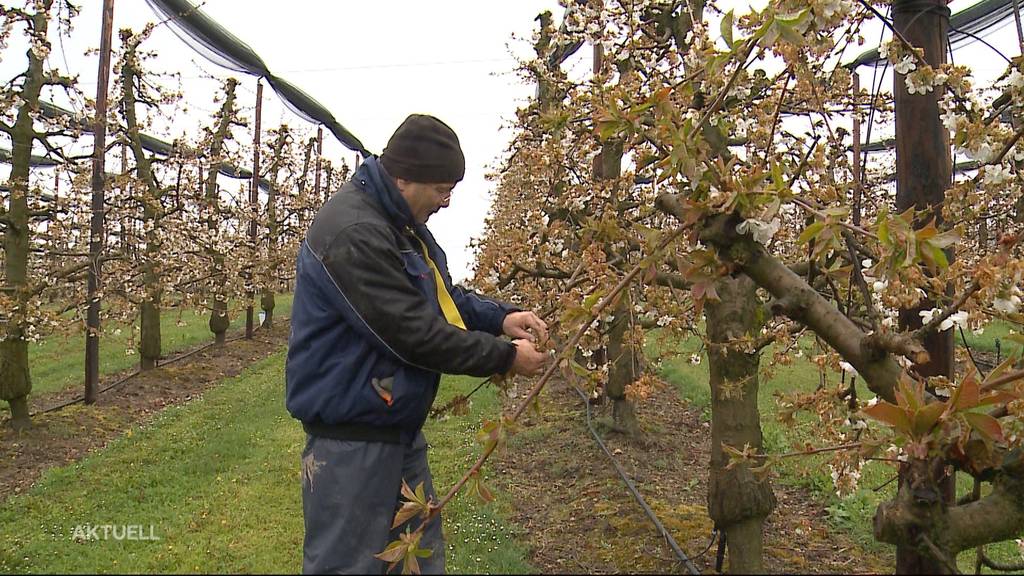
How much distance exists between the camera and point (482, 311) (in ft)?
9.20

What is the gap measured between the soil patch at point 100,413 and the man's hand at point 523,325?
20.3 ft

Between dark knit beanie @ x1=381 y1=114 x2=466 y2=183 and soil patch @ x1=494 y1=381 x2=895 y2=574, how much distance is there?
8.68 feet

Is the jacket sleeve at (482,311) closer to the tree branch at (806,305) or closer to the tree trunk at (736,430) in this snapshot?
the tree branch at (806,305)

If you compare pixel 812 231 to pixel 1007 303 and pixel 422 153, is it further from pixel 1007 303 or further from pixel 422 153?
pixel 422 153

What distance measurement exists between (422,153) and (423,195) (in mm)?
145

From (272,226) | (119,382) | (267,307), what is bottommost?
(119,382)

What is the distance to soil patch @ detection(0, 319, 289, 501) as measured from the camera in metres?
7.62

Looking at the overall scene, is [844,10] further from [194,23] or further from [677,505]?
[194,23]

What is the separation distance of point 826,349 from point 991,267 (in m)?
1.70

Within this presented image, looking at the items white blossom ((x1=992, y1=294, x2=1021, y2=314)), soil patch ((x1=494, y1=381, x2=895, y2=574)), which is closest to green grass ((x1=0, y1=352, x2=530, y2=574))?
soil patch ((x1=494, y1=381, x2=895, y2=574))

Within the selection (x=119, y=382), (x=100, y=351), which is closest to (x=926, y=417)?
(x=119, y=382)

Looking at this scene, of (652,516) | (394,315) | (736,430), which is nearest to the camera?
(394,315)

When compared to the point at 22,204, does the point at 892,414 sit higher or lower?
lower

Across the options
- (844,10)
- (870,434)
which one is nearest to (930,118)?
(844,10)
